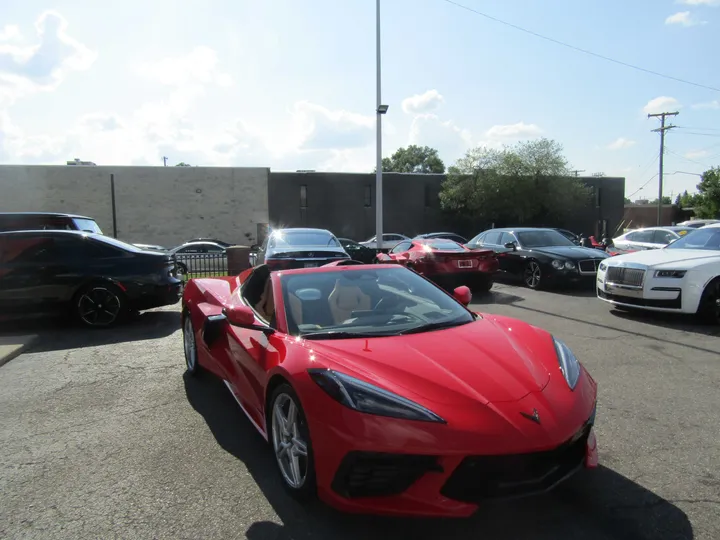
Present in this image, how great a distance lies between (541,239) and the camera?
12.7 meters

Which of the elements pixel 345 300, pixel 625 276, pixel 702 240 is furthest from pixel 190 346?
pixel 702 240

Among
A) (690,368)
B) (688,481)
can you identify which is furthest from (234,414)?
(690,368)

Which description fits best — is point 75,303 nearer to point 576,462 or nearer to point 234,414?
point 234,414

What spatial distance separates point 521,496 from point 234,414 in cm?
257

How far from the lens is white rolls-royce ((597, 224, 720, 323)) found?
7.38m

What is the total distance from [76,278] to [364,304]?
5921mm

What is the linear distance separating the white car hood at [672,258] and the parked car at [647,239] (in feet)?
22.9

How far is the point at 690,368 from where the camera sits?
5.34 meters

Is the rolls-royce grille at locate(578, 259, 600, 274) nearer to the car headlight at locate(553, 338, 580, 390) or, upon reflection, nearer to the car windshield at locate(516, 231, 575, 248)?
the car windshield at locate(516, 231, 575, 248)

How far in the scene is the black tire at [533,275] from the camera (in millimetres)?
11703

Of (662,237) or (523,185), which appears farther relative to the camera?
(523,185)

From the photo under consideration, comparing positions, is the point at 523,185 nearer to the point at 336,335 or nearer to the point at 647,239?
the point at 647,239

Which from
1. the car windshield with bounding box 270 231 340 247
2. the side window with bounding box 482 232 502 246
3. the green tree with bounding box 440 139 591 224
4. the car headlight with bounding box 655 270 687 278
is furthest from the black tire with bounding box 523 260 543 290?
the green tree with bounding box 440 139 591 224

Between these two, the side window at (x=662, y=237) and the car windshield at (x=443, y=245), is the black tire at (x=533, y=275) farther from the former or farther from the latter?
the side window at (x=662, y=237)
